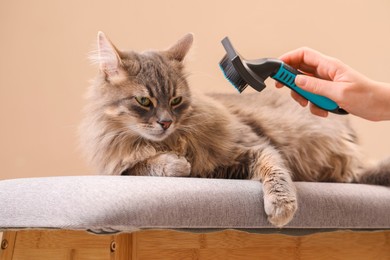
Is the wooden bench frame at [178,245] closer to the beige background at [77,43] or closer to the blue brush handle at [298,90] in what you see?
the blue brush handle at [298,90]

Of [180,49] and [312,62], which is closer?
[312,62]

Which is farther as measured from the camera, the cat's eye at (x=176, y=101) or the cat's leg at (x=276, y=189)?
the cat's eye at (x=176, y=101)

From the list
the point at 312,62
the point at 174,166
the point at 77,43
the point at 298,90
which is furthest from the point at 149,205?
the point at 77,43

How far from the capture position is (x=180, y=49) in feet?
5.50

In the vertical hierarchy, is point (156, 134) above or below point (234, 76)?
below

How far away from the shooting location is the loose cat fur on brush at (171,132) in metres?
1.48

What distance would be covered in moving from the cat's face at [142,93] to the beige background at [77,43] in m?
0.92

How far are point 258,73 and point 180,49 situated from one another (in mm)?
476

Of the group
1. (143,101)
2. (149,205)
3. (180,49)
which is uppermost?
(180,49)

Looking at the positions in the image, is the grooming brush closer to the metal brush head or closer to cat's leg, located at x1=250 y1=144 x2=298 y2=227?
the metal brush head

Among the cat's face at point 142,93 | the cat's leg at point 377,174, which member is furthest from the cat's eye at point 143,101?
the cat's leg at point 377,174

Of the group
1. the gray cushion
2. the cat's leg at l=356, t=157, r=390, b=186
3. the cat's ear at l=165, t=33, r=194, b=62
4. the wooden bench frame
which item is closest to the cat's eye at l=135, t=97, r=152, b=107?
the cat's ear at l=165, t=33, r=194, b=62

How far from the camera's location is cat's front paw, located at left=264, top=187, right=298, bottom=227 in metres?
1.22

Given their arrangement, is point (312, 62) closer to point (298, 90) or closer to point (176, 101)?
point (298, 90)
